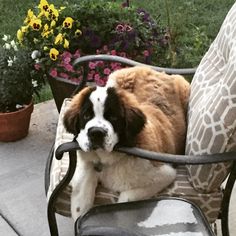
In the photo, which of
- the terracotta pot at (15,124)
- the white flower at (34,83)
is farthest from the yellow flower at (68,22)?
the terracotta pot at (15,124)

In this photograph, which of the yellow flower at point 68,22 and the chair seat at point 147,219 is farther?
the yellow flower at point 68,22

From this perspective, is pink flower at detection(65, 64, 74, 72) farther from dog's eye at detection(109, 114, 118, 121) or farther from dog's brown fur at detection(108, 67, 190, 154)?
dog's eye at detection(109, 114, 118, 121)

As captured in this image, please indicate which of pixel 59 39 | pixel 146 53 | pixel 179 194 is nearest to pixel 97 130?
pixel 179 194

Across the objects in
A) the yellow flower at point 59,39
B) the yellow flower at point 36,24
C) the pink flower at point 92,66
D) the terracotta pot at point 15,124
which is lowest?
the terracotta pot at point 15,124

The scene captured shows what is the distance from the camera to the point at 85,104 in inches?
105

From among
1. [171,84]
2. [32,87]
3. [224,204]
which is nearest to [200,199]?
[224,204]

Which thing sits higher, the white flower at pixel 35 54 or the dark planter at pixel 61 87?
the white flower at pixel 35 54

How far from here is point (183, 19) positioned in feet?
19.1

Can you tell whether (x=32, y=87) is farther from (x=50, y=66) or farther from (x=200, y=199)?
(x=200, y=199)

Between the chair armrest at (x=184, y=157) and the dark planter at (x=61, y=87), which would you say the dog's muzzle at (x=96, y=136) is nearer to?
the chair armrest at (x=184, y=157)

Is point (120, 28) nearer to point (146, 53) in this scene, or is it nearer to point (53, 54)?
point (146, 53)

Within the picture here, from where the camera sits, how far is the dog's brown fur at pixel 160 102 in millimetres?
2904

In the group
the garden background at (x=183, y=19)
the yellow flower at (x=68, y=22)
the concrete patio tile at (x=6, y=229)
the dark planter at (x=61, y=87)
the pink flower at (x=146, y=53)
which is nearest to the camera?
the concrete patio tile at (x=6, y=229)

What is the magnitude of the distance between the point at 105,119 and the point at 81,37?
70.1 inches
